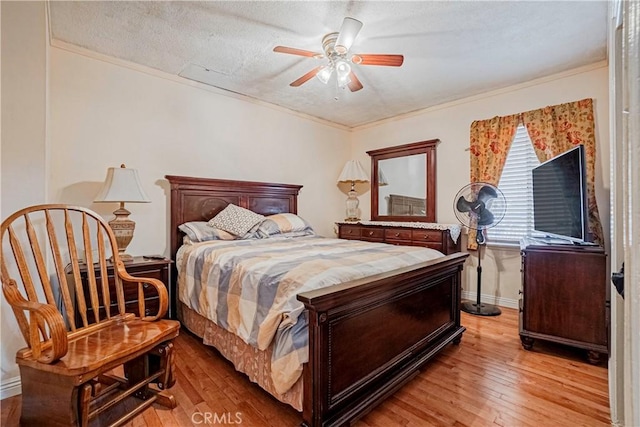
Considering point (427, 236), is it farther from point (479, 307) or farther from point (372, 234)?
point (479, 307)

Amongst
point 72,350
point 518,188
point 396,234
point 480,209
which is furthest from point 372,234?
point 72,350

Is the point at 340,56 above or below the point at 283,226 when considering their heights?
above

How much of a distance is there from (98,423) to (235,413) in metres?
0.68

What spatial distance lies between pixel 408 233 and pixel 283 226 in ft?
5.13

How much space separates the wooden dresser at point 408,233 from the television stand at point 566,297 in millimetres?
1063

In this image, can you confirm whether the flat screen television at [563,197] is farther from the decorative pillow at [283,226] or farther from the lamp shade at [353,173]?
the decorative pillow at [283,226]

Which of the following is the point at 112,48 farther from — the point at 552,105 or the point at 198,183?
the point at 552,105

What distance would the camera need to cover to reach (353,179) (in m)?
4.64

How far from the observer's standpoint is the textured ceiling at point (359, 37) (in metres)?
2.15

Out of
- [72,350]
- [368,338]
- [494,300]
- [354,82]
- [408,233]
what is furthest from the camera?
[408,233]

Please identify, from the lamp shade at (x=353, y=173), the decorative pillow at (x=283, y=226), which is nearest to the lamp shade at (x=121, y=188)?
the decorative pillow at (x=283, y=226)

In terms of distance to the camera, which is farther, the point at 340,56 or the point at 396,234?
the point at 396,234

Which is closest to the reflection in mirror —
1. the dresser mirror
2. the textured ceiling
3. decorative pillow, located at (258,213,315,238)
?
the dresser mirror

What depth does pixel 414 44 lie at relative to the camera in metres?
2.59
